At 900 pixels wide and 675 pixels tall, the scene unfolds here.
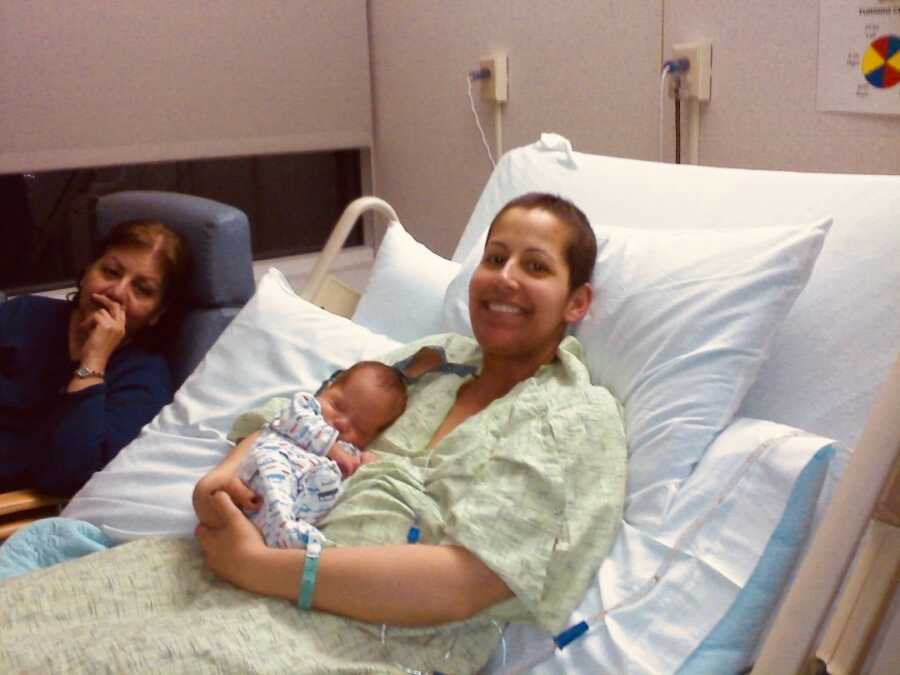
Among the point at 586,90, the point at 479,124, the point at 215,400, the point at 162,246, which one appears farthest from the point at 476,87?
the point at 215,400

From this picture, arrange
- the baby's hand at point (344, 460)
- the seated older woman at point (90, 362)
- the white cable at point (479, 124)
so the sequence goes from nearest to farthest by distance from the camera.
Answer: the baby's hand at point (344, 460) < the seated older woman at point (90, 362) < the white cable at point (479, 124)

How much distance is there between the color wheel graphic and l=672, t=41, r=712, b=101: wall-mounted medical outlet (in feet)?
1.29

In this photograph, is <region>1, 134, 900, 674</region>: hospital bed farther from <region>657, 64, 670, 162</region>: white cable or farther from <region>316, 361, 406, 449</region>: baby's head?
<region>657, 64, 670, 162</region>: white cable

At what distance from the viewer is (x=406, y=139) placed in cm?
335

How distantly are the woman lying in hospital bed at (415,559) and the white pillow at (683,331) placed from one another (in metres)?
0.05

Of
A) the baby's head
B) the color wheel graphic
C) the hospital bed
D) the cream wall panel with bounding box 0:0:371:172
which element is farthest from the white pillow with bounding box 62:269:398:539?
the cream wall panel with bounding box 0:0:371:172

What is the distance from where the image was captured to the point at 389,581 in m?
1.15

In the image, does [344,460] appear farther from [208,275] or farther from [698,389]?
[208,275]

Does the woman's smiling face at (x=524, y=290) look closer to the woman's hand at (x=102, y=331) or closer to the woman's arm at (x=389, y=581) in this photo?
the woman's arm at (x=389, y=581)

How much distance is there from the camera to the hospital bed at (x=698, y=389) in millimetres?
1136

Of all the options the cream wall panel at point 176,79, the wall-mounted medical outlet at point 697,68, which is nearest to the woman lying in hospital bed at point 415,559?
the wall-mounted medical outlet at point 697,68

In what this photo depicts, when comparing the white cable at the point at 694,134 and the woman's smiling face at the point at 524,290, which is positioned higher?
the white cable at the point at 694,134

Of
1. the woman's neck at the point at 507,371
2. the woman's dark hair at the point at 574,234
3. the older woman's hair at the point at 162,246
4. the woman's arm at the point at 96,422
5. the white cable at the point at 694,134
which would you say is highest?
the white cable at the point at 694,134

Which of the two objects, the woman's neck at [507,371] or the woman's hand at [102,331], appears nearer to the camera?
the woman's neck at [507,371]
